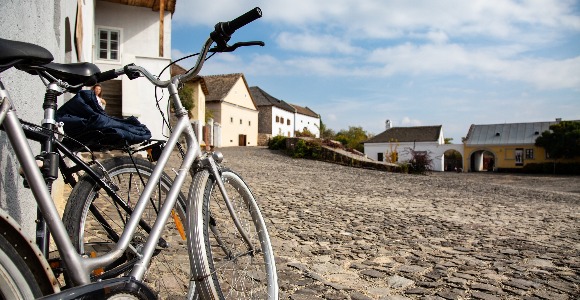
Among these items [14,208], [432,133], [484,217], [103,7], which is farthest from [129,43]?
[432,133]

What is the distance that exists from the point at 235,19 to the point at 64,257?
3.83ft

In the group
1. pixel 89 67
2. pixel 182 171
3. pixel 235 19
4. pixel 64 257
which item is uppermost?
pixel 235 19

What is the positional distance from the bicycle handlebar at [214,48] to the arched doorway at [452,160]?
5301 cm

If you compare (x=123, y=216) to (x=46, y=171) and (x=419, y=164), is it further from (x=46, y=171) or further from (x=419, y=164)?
(x=419, y=164)

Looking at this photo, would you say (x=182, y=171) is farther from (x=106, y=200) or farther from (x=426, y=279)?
(x=426, y=279)

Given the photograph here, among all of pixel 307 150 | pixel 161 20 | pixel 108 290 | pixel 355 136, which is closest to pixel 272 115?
pixel 355 136

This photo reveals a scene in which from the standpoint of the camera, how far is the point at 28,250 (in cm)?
126

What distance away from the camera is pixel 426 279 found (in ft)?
11.2

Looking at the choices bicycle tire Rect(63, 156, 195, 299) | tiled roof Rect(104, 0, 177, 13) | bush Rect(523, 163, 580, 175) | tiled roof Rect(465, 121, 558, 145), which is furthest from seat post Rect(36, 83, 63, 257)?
tiled roof Rect(465, 121, 558, 145)

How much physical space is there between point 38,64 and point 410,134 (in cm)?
5689

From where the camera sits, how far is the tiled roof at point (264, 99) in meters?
52.7

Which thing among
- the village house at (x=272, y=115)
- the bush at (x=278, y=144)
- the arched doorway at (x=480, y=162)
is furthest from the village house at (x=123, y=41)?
the arched doorway at (x=480, y=162)

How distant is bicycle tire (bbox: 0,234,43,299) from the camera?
1179 mm

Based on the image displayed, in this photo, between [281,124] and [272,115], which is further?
[281,124]
